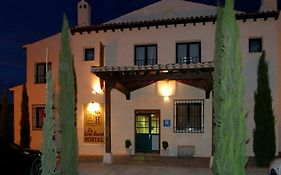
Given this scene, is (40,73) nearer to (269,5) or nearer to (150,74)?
(150,74)

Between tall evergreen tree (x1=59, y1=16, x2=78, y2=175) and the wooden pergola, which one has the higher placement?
the wooden pergola

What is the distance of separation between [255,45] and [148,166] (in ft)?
23.9

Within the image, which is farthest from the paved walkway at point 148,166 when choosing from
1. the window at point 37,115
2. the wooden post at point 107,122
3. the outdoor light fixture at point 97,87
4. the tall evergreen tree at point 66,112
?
the window at point 37,115

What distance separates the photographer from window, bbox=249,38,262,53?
15773mm

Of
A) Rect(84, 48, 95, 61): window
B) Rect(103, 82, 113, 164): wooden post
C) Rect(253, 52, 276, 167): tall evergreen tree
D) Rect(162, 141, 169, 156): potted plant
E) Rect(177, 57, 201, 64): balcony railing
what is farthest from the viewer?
Rect(84, 48, 95, 61): window

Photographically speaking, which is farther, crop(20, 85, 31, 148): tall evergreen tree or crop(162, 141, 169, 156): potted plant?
crop(20, 85, 31, 148): tall evergreen tree

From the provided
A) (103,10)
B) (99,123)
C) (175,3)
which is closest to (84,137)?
(99,123)

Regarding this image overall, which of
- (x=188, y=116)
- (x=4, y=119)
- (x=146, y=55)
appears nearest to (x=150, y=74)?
(x=146, y=55)

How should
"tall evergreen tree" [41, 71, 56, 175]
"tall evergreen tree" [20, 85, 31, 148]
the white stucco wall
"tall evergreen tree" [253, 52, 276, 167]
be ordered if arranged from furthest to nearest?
"tall evergreen tree" [20, 85, 31, 148]
the white stucco wall
"tall evergreen tree" [253, 52, 276, 167]
"tall evergreen tree" [41, 71, 56, 175]

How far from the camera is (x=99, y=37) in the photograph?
17.5 m

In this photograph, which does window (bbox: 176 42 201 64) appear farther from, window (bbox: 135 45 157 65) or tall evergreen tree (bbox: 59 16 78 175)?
tall evergreen tree (bbox: 59 16 78 175)

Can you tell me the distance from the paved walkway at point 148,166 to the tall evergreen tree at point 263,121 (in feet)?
2.17

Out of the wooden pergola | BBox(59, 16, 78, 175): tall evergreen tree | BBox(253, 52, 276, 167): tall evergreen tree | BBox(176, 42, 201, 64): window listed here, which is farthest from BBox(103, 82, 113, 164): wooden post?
BBox(253, 52, 276, 167): tall evergreen tree

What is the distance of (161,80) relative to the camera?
15.1m
